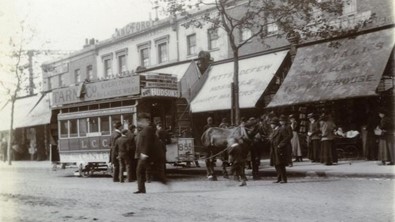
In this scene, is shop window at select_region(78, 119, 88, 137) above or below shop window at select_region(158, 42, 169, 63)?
below

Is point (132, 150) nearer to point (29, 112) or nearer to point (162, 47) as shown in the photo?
point (162, 47)

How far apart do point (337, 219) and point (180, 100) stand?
10926 millimetres

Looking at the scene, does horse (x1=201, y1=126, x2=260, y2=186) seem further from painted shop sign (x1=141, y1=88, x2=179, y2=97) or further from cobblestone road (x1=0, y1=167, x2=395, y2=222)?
painted shop sign (x1=141, y1=88, x2=179, y2=97)

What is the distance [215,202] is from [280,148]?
12.7ft

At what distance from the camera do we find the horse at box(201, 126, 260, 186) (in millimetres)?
13117

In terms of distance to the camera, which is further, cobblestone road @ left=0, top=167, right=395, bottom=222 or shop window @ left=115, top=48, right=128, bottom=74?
shop window @ left=115, top=48, right=128, bottom=74

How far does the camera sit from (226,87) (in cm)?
2186

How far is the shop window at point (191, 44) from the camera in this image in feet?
91.2

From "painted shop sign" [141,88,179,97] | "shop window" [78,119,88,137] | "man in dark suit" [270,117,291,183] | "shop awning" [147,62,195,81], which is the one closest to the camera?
"man in dark suit" [270,117,291,183]

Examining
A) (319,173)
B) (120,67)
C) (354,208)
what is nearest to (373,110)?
(319,173)

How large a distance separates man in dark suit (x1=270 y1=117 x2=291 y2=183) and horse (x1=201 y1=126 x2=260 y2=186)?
71cm

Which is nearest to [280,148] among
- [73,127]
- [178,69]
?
[73,127]

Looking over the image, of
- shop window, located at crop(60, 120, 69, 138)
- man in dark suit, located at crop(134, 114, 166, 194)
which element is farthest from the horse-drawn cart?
shop window, located at crop(60, 120, 69, 138)

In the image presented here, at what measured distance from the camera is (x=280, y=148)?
13.2 metres
